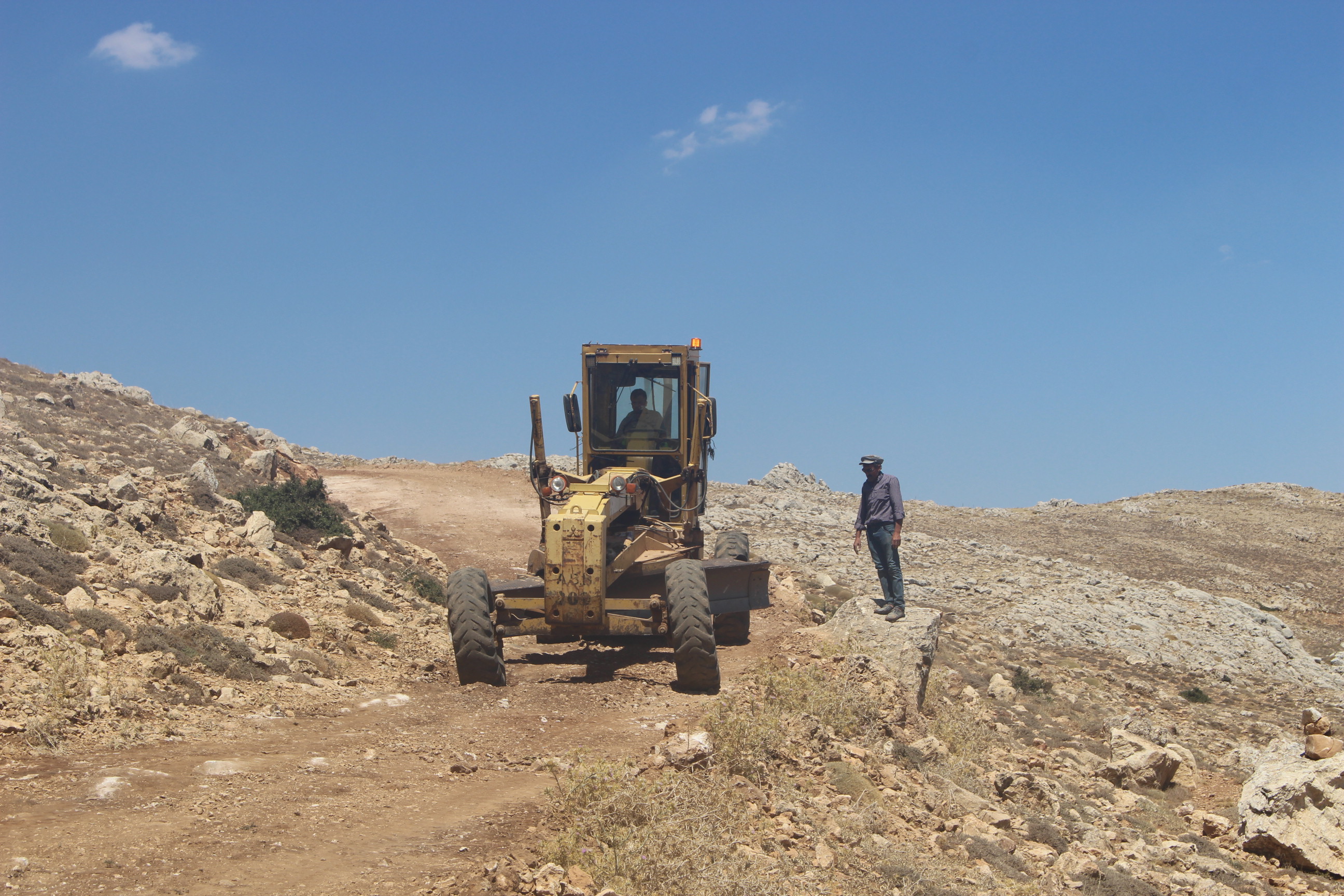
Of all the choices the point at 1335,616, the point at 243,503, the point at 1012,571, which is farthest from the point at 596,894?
the point at 1335,616

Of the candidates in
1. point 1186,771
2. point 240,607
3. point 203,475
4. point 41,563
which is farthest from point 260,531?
point 1186,771

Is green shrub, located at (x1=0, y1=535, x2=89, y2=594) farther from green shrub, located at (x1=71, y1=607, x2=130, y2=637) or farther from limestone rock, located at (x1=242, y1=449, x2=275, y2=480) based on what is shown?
limestone rock, located at (x1=242, y1=449, x2=275, y2=480)

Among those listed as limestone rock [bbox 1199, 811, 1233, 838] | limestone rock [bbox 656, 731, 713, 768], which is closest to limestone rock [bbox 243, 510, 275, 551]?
limestone rock [bbox 656, 731, 713, 768]

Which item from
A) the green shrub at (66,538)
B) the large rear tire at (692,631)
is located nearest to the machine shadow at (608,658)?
the large rear tire at (692,631)

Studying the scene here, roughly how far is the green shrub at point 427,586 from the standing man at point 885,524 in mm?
7634

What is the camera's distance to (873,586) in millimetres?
20516

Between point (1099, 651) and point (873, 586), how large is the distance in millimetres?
4434

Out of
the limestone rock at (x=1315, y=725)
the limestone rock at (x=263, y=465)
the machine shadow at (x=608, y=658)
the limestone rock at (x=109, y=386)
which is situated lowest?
the limestone rock at (x=1315, y=725)

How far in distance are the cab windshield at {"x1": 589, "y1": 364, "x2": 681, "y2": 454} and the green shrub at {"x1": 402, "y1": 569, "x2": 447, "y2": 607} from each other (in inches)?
202

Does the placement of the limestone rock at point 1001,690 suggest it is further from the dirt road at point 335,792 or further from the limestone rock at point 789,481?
the limestone rock at point 789,481

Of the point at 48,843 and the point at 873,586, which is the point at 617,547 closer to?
the point at 48,843

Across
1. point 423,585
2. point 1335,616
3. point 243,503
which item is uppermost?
point 243,503

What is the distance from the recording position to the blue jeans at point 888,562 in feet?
37.6

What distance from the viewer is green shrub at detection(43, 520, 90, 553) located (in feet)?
36.1
